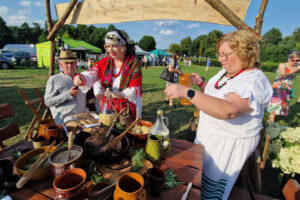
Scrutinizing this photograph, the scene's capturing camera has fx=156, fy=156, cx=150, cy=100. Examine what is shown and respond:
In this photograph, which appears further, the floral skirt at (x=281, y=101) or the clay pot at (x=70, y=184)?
the floral skirt at (x=281, y=101)

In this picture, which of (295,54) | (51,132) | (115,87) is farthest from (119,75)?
(295,54)

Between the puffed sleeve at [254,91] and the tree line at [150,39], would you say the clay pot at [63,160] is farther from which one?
the tree line at [150,39]

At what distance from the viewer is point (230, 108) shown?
1.25 m

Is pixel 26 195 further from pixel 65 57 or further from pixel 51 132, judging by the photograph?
pixel 65 57

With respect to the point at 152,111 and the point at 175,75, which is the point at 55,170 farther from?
the point at 175,75

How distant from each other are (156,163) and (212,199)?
3.02ft

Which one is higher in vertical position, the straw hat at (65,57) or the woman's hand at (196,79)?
the straw hat at (65,57)

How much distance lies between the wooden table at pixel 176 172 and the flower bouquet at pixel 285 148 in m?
1.38

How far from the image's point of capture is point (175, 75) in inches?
255

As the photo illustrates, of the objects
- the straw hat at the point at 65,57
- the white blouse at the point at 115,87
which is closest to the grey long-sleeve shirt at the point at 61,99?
the straw hat at the point at 65,57

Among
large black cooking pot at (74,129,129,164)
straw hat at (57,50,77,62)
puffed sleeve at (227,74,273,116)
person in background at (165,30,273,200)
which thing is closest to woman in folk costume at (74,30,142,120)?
straw hat at (57,50,77,62)

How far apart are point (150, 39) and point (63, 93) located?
229 ft

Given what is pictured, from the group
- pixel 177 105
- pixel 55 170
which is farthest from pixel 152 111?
pixel 55 170

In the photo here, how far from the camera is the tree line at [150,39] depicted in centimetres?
4006
